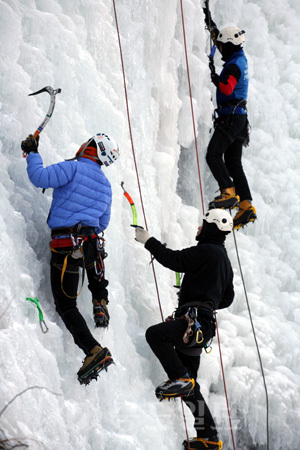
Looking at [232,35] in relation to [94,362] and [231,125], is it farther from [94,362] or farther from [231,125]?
[94,362]

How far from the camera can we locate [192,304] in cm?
434

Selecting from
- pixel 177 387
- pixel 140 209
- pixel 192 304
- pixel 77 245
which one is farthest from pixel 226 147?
pixel 177 387

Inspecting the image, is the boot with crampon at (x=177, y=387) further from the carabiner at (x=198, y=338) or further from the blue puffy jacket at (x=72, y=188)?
the blue puffy jacket at (x=72, y=188)

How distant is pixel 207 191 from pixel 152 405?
3.83 m

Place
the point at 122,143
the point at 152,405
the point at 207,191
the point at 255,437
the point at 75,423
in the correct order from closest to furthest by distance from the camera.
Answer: the point at 75,423 → the point at 152,405 → the point at 122,143 → the point at 255,437 → the point at 207,191

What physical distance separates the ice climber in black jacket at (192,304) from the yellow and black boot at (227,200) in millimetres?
1173

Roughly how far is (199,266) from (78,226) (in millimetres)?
823

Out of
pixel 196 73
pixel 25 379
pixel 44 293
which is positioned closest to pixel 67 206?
pixel 44 293

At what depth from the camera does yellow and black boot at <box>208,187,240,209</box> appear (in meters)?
5.62

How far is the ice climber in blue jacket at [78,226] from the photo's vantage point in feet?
13.0

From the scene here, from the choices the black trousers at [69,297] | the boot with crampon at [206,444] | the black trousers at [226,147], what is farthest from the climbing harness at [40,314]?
the black trousers at [226,147]

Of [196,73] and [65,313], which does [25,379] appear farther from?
[196,73]

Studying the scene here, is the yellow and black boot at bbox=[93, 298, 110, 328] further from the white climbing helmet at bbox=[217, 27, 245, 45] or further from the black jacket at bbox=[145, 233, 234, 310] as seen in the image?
the white climbing helmet at bbox=[217, 27, 245, 45]

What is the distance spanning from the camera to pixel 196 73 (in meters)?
7.63
